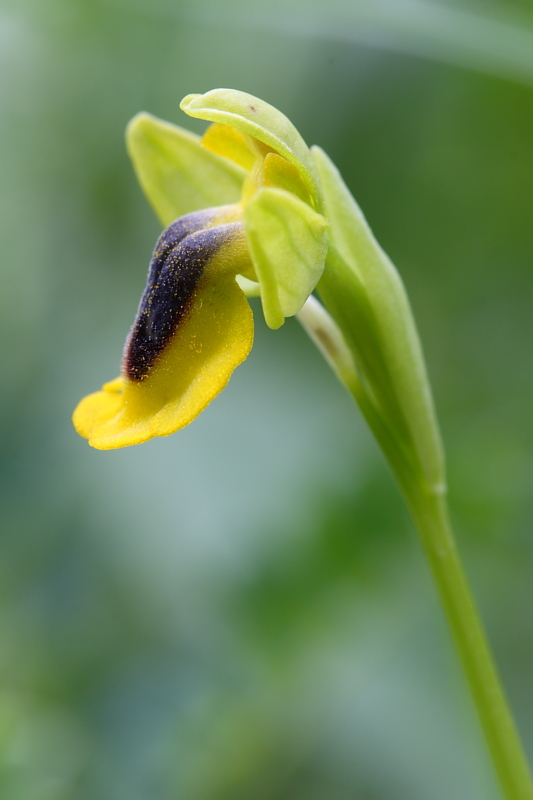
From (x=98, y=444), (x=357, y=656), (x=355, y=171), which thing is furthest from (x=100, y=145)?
(x=98, y=444)

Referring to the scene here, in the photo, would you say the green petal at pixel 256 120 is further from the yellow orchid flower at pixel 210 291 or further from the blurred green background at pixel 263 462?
the blurred green background at pixel 263 462

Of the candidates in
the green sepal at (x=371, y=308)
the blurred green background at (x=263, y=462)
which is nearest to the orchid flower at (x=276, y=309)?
the green sepal at (x=371, y=308)

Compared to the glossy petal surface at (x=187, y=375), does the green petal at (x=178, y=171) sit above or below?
above

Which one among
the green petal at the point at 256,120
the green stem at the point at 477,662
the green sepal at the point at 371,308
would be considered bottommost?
the green stem at the point at 477,662

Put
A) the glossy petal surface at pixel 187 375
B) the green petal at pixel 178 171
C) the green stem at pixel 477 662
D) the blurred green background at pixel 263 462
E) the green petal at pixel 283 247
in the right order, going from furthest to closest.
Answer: the blurred green background at pixel 263 462, the green petal at pixel 178 171, the green stem at pixel 477 662, the glossy petal surface at pixel 187 375, the green petal at pixel 283 247

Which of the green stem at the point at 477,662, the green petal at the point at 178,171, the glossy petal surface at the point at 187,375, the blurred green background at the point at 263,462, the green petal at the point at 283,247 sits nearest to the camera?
the green petal at the point at 283,247

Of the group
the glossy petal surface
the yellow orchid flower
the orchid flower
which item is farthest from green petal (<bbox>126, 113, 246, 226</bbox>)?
the glossy petal surface

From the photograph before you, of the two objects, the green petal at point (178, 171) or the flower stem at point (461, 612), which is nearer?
the flower stem at point (461, 612)

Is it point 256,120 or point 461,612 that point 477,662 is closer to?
point 461,612
